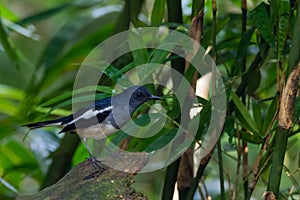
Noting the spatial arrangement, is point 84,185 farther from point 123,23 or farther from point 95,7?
point 95,7

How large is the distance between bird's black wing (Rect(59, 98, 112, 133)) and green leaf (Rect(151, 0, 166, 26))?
23cm

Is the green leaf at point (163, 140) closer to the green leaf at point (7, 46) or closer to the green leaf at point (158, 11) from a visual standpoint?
the green leaf at point (158, 11)

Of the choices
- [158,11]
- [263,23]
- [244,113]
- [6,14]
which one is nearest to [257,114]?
[244,113]

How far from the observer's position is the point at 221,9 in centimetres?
200

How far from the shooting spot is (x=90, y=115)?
5.24ft

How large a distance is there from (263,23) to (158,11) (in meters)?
0.28

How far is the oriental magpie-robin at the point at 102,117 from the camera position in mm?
1557

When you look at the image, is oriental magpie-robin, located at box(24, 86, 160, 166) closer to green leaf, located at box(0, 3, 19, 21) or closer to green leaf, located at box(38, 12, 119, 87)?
green leaf, located at box(38, 12, 119, 87)

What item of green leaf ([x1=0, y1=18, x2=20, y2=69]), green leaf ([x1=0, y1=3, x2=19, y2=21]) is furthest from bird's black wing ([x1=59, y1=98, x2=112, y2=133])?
green leaf ([x1=0, y1=3, x2=19, y2=21])

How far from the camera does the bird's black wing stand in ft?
5.07

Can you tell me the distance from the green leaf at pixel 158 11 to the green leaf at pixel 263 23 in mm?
236

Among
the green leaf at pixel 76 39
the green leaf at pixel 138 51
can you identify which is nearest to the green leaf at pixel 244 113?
the green leaf at pixel 138 51

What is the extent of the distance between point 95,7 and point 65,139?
64cm

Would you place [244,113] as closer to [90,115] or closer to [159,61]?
Answer: [159,61]
